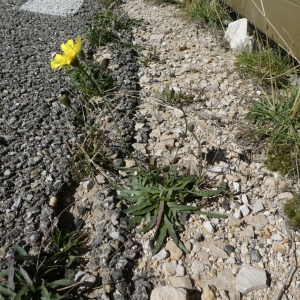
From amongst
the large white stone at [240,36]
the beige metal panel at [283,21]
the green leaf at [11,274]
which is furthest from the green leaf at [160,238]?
the large white stone at [240,36]

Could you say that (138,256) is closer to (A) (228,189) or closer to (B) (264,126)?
(A) (228,189)

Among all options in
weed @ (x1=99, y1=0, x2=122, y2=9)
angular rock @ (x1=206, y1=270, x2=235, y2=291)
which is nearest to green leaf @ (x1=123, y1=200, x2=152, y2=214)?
angular rock @ (x1=206, y1=270, x2=235, y2=291)

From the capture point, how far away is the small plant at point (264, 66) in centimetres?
266

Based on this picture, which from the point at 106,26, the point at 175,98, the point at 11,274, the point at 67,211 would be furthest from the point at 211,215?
the point at 106,26

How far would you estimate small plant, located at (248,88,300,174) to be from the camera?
2.03 m

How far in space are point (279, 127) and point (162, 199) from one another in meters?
0.94

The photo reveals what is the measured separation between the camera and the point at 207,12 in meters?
3.55

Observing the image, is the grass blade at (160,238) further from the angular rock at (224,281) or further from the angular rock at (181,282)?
the angular rock at (224,281)

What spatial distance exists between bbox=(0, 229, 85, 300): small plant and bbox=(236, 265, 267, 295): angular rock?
73 centimetres

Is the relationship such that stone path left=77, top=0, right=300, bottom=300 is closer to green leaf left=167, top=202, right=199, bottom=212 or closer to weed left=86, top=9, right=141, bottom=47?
green leaf left=167, top=202, right=199, bottom=212

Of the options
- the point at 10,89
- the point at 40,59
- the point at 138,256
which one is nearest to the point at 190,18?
the point at 40,59

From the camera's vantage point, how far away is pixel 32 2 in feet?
12.9

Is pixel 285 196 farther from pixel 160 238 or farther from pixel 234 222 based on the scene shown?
pixel 160 238

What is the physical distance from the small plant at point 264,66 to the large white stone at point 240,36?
0.53 feet
